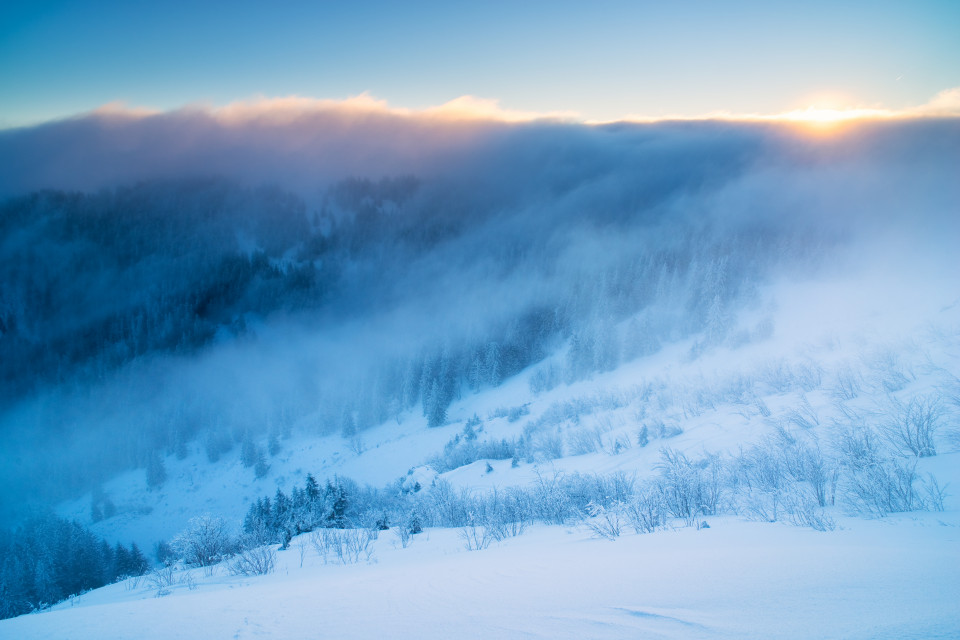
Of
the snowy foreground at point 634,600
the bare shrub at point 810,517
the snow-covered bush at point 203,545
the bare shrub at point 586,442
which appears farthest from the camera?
the bare shrub at point 586,442

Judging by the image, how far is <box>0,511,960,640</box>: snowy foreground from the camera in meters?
1.48

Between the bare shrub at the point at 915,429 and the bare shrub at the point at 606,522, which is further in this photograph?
the bare shrub at the point at 915,429

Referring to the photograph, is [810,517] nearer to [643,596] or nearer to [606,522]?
[606,522]

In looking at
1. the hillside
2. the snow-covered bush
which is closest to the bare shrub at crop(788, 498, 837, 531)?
the hillside

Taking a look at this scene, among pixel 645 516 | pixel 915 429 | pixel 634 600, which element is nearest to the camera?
pixel 634 600

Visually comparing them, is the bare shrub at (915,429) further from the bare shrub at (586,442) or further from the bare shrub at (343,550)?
the bare shrub at (586,442)

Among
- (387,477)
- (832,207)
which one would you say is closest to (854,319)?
(387,477)

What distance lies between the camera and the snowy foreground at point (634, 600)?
1.48 m

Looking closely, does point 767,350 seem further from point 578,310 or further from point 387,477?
point 578,310

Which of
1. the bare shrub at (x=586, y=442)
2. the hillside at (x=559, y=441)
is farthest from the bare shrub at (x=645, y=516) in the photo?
the bare shrub at (x=586, y=442)

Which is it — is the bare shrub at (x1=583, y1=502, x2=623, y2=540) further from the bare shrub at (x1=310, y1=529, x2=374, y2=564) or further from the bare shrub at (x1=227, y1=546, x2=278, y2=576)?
the bare shrub at (x1=227, y1=546, x2=278, y2=576)

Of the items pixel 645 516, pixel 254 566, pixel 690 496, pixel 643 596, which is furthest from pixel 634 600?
pixel 254 566

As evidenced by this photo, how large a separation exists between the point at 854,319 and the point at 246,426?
318 ft

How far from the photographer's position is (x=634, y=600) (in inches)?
69.9
